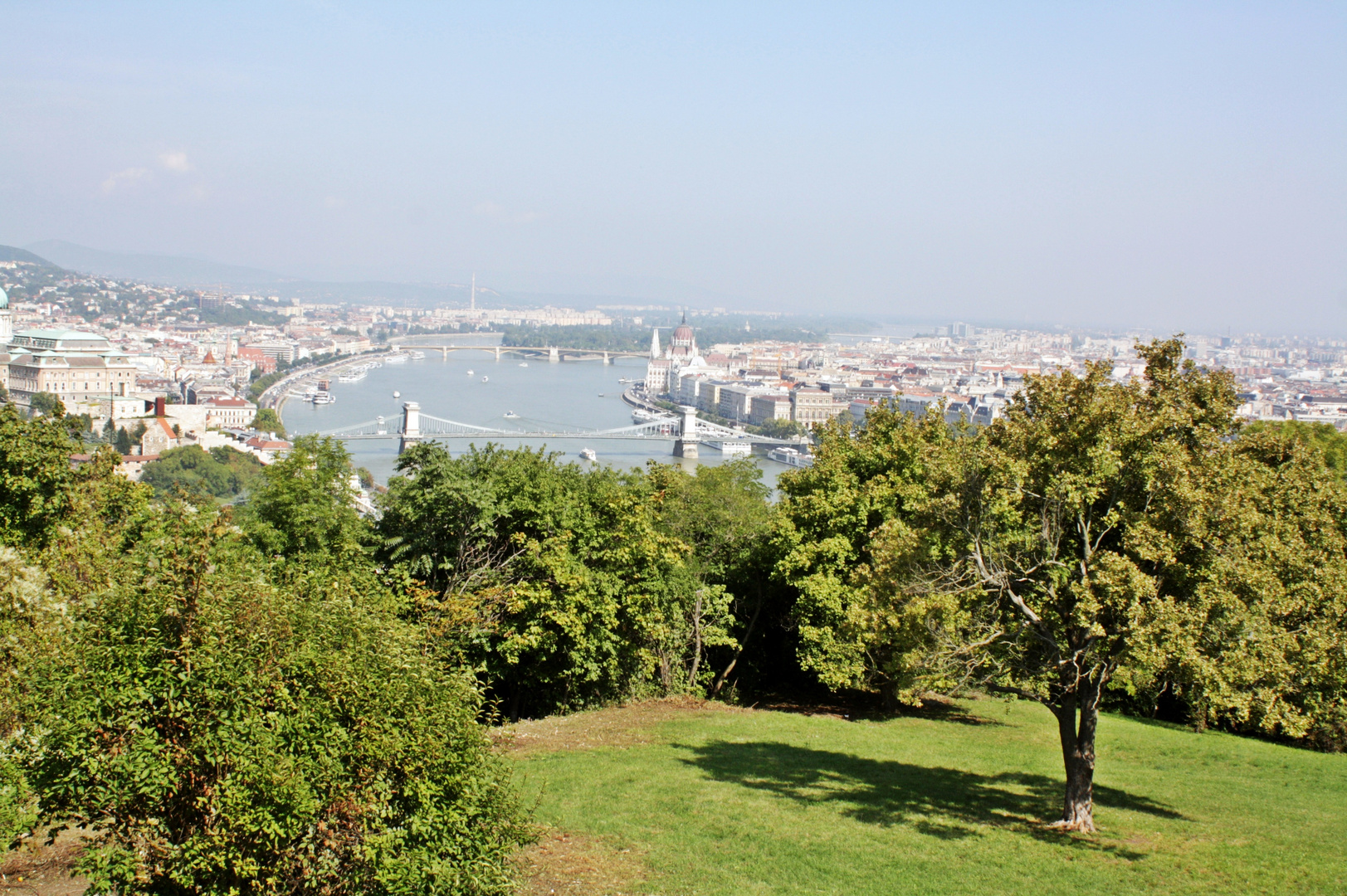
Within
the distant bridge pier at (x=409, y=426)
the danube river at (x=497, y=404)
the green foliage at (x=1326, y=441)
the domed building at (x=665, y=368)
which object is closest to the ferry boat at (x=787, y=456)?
the danube river at (x=497, y=404)

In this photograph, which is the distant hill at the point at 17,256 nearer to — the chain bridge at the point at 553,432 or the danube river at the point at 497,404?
the danube river at the point at 497,404

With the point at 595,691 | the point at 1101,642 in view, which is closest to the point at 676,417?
the point at 595,691

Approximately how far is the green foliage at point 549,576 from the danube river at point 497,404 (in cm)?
2379

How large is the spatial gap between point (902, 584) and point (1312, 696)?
231 centimetres

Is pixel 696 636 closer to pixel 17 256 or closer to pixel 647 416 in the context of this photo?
pixel 647 416

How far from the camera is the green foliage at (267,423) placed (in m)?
53.0

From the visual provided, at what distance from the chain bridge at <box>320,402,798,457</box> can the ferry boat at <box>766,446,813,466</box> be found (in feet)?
2.79

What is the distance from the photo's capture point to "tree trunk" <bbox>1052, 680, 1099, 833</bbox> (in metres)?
5.89

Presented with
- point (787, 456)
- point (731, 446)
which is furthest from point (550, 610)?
point (731, 446)

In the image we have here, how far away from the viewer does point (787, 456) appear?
173 feet

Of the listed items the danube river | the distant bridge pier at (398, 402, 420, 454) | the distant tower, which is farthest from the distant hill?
the distant bridge pier at (398, 402, 420, 454)

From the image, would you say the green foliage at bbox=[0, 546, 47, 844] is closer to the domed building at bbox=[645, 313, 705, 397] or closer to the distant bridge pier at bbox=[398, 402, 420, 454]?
the distant bridge pier at bbox=[398, 402, 420, 454]

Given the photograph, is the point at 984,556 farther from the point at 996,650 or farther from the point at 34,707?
the point at 34,707

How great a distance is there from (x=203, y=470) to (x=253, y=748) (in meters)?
35.7
